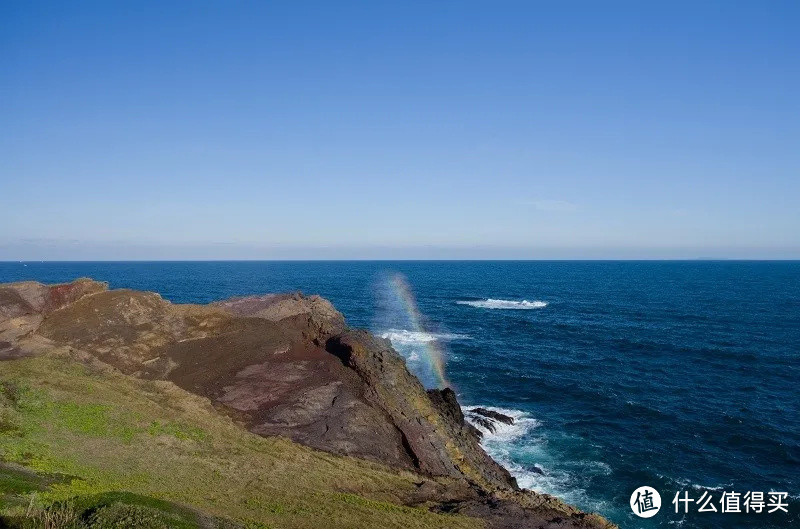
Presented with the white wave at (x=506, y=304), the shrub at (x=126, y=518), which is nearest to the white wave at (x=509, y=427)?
the shrub at (x=126, y=518)

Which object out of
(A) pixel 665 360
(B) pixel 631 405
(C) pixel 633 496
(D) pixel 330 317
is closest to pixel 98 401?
(D) pixel 330 317

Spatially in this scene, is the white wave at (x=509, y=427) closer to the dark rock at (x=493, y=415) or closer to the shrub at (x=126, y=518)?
the dark rock at (x=493, y=415)

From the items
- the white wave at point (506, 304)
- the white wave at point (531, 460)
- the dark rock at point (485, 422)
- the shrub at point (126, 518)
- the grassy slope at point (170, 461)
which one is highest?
the shrub at point (126, 518)

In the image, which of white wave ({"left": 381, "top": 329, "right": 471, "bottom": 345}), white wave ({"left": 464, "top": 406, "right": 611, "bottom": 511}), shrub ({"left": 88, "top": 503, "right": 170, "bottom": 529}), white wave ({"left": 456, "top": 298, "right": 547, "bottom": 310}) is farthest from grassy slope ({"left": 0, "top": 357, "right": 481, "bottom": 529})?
white wave ({"left": 456, "top": 298, "right": 547, "bottom": 310})

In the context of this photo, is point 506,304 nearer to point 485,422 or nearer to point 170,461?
point 485,422

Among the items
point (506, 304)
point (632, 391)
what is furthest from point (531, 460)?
point (506, 304)

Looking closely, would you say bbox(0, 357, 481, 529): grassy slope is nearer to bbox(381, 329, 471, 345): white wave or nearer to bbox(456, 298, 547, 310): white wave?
bbox(381, 329, 471, 345): white wave
